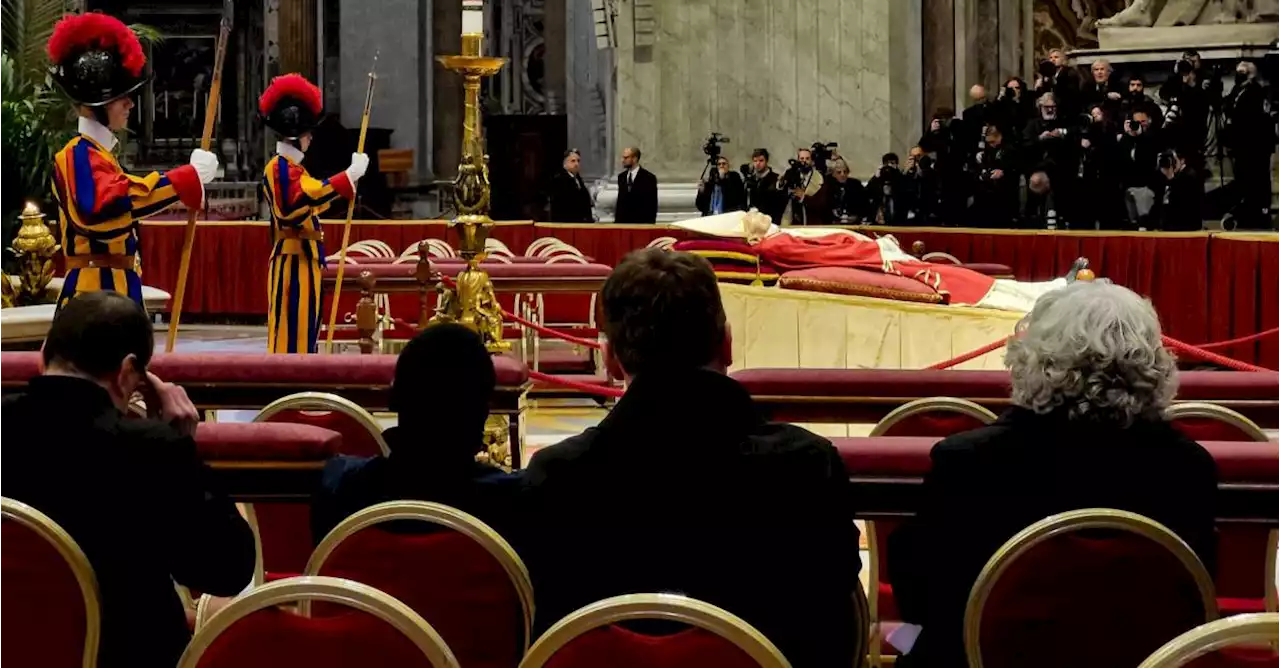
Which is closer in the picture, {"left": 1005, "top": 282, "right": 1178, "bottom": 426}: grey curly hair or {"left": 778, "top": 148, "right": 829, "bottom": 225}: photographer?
{"left": 1005, "top": 282, "right": 1178, "bottom": 426}: grey curly hair

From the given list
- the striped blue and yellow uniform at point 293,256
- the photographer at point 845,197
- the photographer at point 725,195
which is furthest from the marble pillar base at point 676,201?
the striped blue and yellow uniform at point 293,256

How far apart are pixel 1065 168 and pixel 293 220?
25.0ft

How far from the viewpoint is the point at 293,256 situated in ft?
33.4

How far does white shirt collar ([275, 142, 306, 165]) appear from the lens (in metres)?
10.1

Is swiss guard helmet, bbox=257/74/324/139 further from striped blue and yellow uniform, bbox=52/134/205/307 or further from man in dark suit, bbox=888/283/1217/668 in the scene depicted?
man in dark suit, bbox=888/283/1217/668

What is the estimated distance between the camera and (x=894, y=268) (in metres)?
10.8

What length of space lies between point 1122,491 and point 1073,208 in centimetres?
1215

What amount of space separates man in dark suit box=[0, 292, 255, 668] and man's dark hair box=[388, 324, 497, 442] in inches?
16.2

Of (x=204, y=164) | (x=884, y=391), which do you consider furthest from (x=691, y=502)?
(x=204, y=164)

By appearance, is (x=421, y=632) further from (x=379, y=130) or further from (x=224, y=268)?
(x=379, y=130)

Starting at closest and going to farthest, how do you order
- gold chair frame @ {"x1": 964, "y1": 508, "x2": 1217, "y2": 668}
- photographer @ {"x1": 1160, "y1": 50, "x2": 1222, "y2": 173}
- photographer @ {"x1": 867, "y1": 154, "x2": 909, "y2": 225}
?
gold chair frame @ {"x1": 964, "y1": 508, "x2": 1217, "y2": 668}
photographer @ {"x1": 1160, "y1": 50, "x2": 1222, "y2": 173}
photographer @ {"x1": 867, "y1": 154, "x2": 909, "y2": 225}

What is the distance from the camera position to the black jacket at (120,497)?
340cm

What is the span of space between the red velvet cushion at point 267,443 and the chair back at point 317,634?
1.43m

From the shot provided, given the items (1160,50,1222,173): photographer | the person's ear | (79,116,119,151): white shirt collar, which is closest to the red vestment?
(79,116,119,151): white shirt collar
